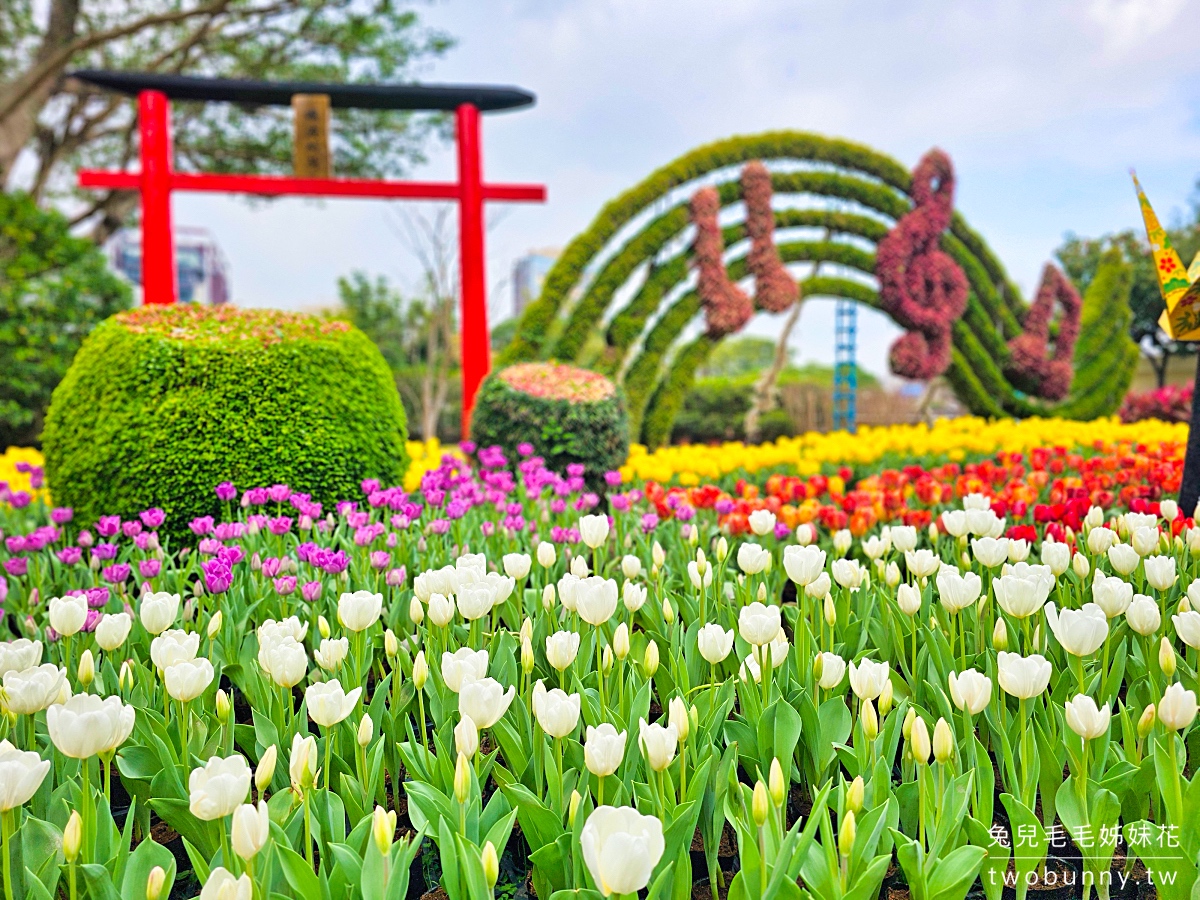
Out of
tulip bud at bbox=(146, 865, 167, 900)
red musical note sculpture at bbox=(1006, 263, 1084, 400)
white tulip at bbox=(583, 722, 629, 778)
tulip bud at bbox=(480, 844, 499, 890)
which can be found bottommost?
tulip bud at bbox=(146, 865, 167, 900)

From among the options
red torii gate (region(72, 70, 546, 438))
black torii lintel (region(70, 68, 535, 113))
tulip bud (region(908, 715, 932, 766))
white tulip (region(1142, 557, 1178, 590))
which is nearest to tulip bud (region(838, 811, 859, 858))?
tulip bud (region(908, 715, 932, 766))

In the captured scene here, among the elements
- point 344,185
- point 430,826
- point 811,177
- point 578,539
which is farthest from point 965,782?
point 811,177

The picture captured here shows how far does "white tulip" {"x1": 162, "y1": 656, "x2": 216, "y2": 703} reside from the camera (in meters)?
1.49

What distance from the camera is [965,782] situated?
4.65 ft

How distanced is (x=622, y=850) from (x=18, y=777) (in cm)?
86

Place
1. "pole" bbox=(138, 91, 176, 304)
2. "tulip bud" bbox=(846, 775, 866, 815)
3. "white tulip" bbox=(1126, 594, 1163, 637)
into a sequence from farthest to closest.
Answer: "pole" bbox=(138, 91, 176, 304)
"white tulip" bbox=(1126, 594, 1163, 637)
"tulip bud" bbox=(846, 775, 866, 815)

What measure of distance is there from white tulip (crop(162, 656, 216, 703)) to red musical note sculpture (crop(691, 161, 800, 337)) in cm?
927

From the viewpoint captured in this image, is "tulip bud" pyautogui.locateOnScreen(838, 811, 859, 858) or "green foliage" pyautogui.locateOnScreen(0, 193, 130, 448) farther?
"green foliage" pyautogui.locateOnScreen(0, 193, 130, 448)

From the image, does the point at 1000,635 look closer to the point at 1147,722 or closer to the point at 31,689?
the point at 1147,722

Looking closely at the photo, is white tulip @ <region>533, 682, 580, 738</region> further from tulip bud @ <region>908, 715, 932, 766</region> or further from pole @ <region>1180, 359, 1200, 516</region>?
A: pole @ <region>1180, 359, 1200, 516</region>

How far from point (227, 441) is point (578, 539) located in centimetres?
205

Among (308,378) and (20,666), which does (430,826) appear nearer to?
(20,666)

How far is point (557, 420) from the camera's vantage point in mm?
6316

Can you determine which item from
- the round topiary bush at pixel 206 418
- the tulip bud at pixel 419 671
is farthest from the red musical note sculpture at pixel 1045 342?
the tulip bud at pixel 419 671
